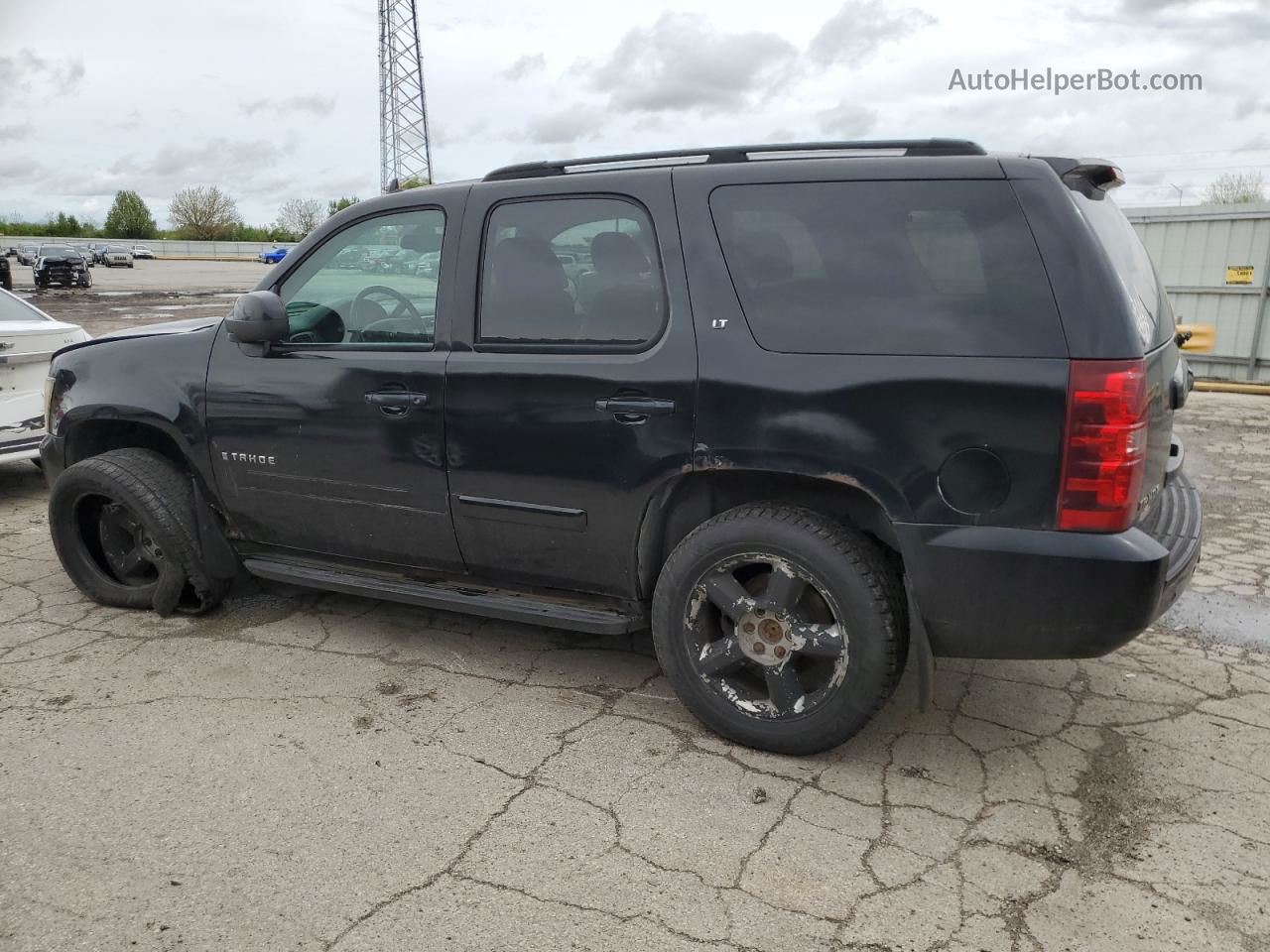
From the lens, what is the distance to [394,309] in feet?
12.3

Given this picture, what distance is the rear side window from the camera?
2.73 meters

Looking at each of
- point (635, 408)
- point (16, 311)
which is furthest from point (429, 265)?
point (16, 311)

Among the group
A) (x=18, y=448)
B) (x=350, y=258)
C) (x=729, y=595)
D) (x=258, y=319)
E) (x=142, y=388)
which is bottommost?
(x=18, y=448)

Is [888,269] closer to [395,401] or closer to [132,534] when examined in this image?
[395,401]

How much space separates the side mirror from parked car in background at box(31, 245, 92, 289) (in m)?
34.7

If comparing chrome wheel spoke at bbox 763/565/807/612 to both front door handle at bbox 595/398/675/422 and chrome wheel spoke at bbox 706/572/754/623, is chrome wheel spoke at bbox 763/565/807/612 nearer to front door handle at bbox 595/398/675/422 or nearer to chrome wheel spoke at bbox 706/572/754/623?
chrome wheel spoke at bbox 706/572/754/623

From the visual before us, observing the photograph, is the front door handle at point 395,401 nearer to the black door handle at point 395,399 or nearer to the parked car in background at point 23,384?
the black door handle at point 395,399

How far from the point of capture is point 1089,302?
2.65m

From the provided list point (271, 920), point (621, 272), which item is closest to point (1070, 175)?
point (621, 272)

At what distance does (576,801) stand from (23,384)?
5.28 meters

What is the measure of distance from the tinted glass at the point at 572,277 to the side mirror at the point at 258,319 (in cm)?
87

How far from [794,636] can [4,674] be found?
3.08 metres

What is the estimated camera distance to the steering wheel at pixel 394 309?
3695 millimetres

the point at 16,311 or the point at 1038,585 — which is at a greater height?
the point at 16,311
